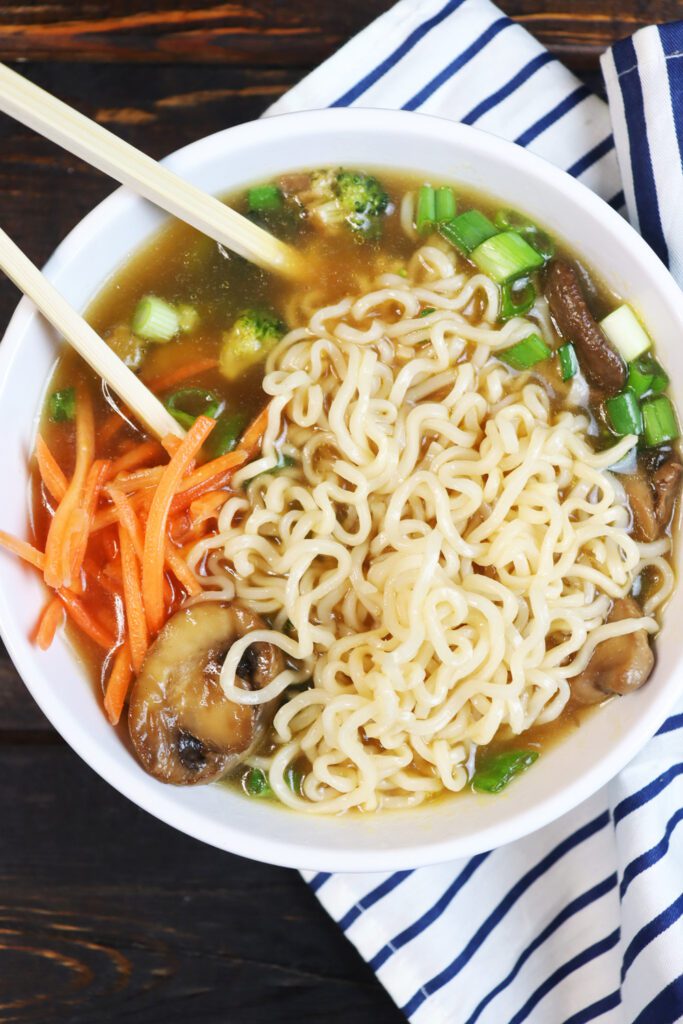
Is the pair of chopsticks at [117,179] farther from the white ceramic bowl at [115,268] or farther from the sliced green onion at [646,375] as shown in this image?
the sliced green onion at [646,375]

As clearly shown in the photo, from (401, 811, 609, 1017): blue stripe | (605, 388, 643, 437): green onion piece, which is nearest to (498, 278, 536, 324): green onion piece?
(605, 388, 643, 437): green onion piece

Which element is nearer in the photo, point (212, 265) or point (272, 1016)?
point (212, 265)

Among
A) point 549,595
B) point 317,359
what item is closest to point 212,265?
point 317,359

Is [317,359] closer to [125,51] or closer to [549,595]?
[549,595]

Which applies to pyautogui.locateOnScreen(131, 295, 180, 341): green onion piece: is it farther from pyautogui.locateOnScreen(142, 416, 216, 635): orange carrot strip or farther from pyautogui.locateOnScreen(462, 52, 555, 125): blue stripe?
pyautogui.locateOnScreen(462, 52, 555, 125): blue stripe

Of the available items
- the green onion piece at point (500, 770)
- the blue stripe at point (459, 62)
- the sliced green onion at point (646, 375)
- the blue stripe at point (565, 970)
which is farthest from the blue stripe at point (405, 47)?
the blue stripe at point (565, 970)

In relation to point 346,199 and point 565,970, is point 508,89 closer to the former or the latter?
point 346,199

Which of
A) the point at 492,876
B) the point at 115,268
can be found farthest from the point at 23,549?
the point at 492,876
